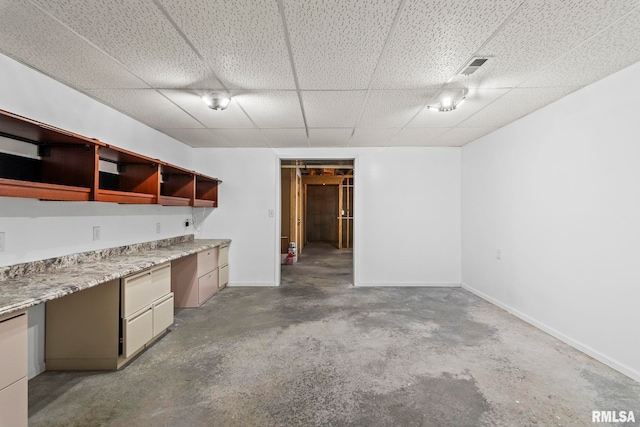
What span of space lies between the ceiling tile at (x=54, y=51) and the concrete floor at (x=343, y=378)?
8.02ft

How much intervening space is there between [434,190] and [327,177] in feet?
20.3

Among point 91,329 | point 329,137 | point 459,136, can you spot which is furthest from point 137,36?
point 459,136

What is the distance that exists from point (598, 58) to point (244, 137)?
3.93 m

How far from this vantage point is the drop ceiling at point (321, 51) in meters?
1.62

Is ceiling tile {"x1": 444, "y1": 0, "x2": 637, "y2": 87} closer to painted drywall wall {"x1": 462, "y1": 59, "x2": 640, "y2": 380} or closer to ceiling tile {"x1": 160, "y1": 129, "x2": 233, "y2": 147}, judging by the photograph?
painted drywall wall {"x1": 462, "y1": 59, "x2": 640, "y2": 380}

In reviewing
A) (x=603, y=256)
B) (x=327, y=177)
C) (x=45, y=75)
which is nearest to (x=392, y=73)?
(x=603, y=256)

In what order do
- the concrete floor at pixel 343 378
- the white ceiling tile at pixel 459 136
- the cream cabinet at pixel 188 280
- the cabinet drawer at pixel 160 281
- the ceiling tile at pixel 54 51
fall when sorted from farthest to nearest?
the white ceiling tile at pixel 459 136
the cream cabinet at pixel 188 280
the cabinet drawer at pixel 160 281
the concrete floor at pixel 343 378
the ceiling tile at pixel 54 51

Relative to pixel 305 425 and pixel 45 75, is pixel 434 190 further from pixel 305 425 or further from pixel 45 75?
pixel 45 75

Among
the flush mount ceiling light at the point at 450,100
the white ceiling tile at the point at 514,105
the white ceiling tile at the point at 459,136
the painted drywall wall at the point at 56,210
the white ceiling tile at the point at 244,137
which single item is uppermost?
the white ceiling tile at the point at 459,136

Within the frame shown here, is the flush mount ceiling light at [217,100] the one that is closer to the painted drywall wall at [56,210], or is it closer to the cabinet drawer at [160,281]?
the painted drywall wall at [56,210]

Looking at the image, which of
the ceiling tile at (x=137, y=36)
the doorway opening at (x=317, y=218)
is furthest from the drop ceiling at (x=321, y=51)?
the doorway opening at (x=317, y=218)

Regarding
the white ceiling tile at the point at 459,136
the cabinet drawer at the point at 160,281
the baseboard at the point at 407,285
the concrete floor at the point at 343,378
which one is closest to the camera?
the concrete floor at the point at 343,378

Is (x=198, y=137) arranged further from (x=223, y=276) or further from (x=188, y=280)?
(x=223, y=276)

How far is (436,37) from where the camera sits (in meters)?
1.86
